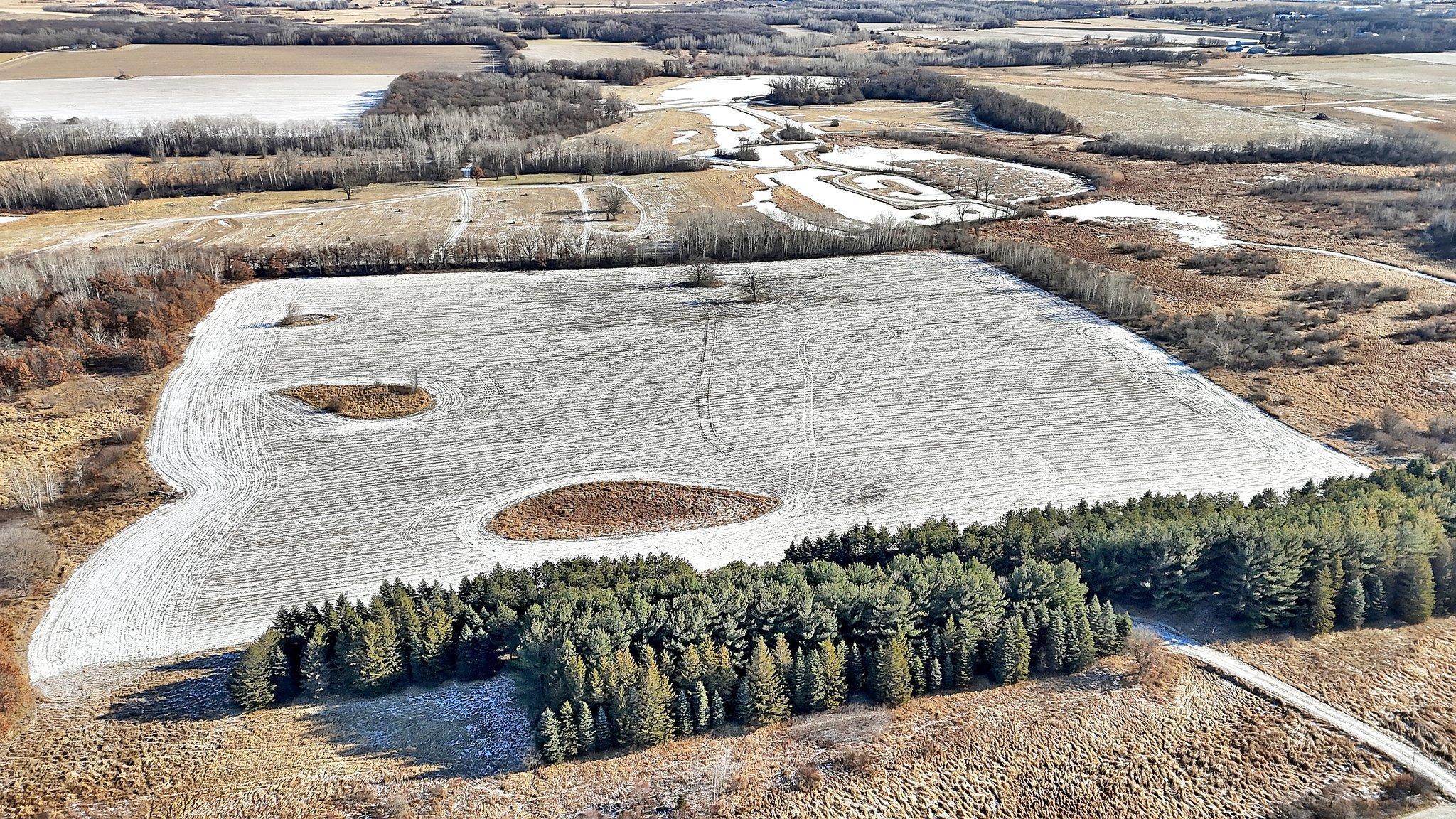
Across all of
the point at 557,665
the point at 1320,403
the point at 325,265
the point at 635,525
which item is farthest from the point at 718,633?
the point at 325,265

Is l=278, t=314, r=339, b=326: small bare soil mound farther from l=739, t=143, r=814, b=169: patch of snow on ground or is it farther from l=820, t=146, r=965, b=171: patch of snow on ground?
l=820, t=146, r=965, b=171: patch of snow on ground

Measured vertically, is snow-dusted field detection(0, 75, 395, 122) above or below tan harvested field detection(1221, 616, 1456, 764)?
above

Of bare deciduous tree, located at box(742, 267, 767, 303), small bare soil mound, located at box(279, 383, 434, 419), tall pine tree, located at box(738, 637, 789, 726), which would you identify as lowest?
tall pine tree, located at box(738, 637, 789, 726)

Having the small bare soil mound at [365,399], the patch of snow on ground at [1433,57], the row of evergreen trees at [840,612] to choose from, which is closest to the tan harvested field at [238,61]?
the small bare soil mound at [365,399]

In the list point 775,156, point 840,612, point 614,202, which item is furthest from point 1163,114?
point 840,612

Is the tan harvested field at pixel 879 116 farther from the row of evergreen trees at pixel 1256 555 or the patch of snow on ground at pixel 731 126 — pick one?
the row of evergreen trees at pixel 1256 555

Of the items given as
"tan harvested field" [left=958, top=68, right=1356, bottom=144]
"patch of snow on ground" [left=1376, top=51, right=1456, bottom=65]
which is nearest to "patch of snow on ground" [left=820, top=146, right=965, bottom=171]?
"tan harvested field" [left=958, top=68, right=1356, bottom=144]
